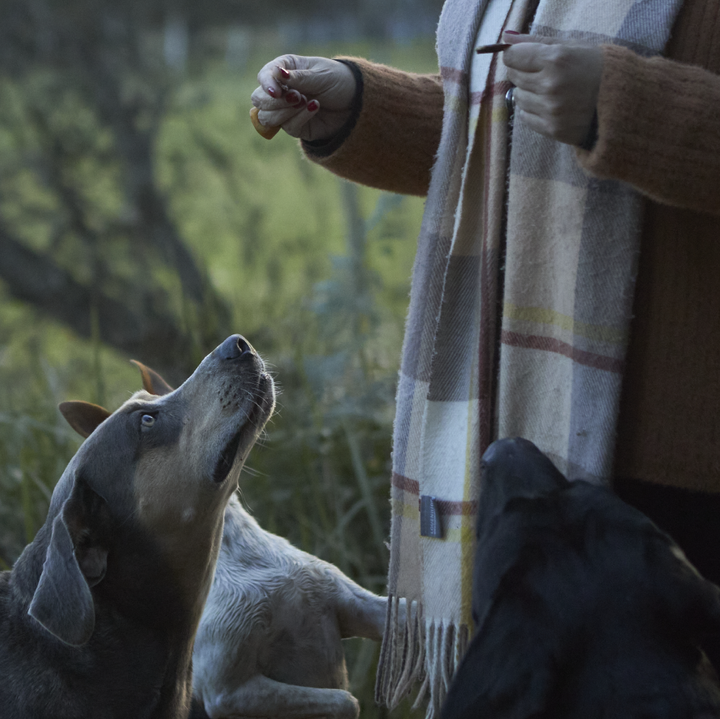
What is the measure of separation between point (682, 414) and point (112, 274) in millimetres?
3884

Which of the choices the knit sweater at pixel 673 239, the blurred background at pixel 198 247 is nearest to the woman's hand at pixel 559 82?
the knit sweater at pixel 673 239

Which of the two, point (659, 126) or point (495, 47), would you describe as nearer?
point (659, 126)

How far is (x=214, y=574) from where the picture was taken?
1880mm

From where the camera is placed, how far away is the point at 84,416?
1.93m

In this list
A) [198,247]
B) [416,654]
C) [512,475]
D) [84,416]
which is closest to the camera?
[512,475]

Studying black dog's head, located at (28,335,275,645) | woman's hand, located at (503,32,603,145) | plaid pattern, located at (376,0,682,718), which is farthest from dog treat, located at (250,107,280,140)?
woman's hand, located at (503,32,603,145)

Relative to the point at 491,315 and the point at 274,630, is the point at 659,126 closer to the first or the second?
the point at 491,315

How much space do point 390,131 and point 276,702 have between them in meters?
1.25

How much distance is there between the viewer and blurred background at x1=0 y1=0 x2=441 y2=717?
3002mm

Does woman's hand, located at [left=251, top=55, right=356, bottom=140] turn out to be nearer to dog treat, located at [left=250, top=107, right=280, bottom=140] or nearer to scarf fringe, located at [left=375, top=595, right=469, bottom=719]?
dog treat, located at [left=250, top=107, right=280, bottom=140]

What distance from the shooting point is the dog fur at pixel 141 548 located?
1688 mm

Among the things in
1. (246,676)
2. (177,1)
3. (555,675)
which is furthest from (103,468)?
(177,1)

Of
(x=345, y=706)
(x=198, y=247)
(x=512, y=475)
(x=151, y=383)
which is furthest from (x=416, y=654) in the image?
(x=198, y=247)

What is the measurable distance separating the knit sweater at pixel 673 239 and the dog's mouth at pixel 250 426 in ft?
2.47
